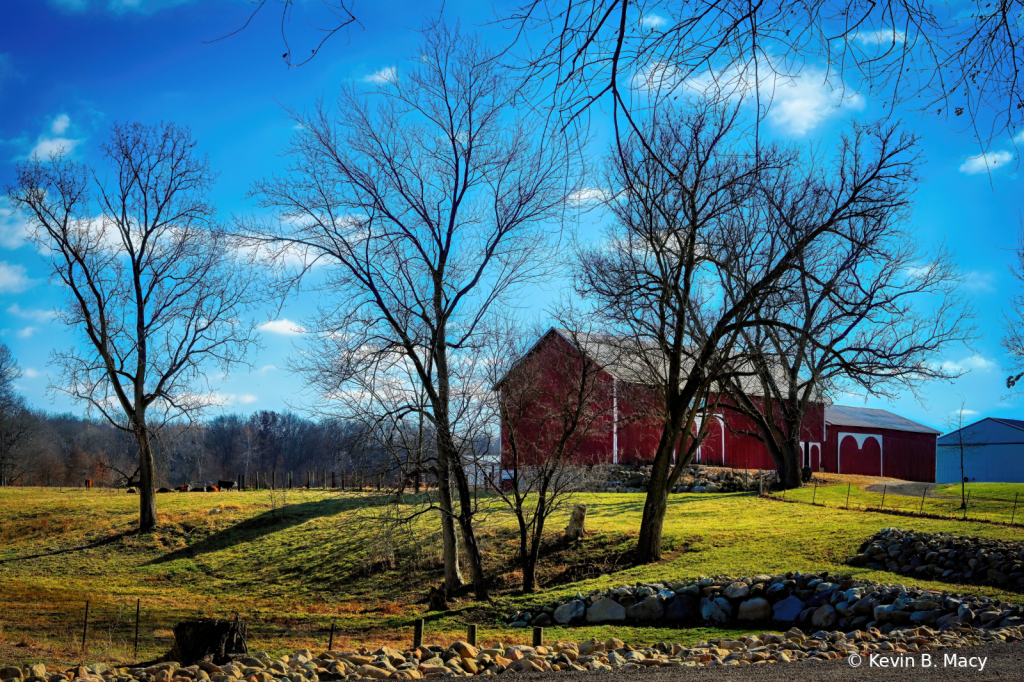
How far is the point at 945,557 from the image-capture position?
558 inches

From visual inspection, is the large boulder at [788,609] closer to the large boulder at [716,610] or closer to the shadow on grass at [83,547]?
the large boulder at [716,610]

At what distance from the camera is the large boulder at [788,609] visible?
11.6 m

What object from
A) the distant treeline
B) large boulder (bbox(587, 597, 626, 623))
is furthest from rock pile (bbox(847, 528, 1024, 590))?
the distant treeline

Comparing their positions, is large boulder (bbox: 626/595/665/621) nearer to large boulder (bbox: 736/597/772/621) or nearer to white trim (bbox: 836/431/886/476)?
large boulder (bbox: 736/597/772/621)

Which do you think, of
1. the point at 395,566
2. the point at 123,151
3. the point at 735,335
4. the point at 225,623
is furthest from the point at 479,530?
the point at 123,151

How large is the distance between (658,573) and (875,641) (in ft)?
24.0

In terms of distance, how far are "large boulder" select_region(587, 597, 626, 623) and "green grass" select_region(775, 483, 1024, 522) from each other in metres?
9.22

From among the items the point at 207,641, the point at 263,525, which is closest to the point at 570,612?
the point at 207,641

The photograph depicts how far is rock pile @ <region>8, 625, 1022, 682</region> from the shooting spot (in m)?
6.33

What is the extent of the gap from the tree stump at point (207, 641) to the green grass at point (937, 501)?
1578 centimetres

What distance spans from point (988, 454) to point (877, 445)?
360 inches

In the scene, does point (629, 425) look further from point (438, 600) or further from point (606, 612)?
point (606, 612)

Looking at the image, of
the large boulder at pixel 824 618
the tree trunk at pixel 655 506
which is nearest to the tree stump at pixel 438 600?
the tree trunk at pixel 655 506

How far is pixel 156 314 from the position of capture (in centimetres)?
2409
